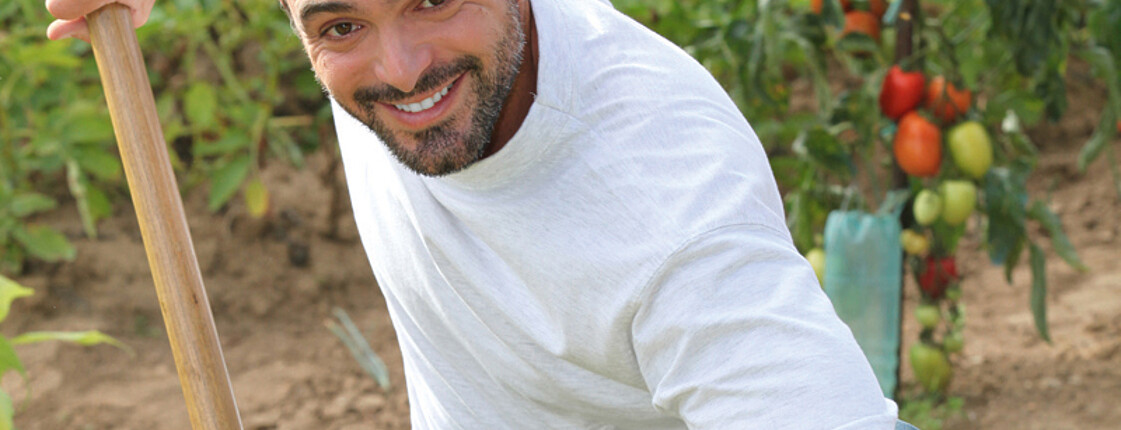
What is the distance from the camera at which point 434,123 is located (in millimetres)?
1183

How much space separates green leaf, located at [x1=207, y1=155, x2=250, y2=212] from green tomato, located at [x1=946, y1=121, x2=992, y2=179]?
1.72 m

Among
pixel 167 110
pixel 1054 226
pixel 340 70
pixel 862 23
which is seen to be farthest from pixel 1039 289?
pixel 167 110

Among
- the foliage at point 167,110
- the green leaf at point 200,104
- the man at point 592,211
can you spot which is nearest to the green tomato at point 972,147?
the man at point 592,211

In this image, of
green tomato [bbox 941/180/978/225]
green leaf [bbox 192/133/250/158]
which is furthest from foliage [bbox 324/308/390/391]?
green tomato [bbox 941/180/978/225]

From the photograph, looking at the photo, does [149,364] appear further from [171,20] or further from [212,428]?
[212,428]

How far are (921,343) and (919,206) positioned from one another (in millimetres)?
358

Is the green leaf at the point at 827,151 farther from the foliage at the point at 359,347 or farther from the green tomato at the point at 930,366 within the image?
the foliage at the point at 359,347

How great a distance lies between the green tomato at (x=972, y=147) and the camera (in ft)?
7.04

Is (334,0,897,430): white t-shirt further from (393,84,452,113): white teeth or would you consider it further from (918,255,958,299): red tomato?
(918,255,958,299): red tomato

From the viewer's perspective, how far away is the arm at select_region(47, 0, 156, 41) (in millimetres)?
1247

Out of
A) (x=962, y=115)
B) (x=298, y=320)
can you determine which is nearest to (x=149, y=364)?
(x=298, y=320)

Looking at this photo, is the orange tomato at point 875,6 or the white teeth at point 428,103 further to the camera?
the orange tomato at point 875,6

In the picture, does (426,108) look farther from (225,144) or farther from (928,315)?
(225,144)

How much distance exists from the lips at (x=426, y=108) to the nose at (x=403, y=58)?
0.11 ft
